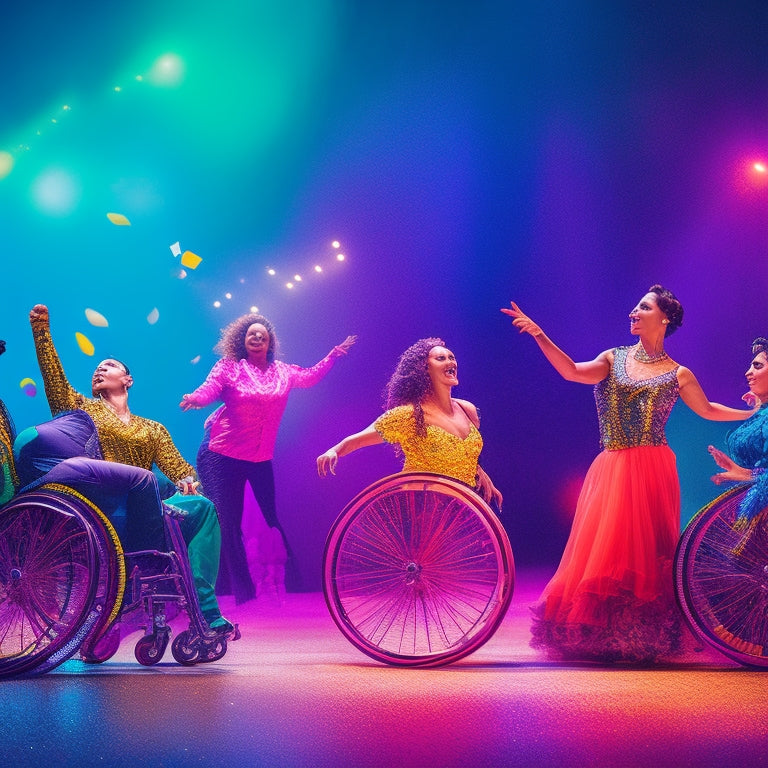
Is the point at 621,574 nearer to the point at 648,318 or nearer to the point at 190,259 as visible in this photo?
the point at 648,318

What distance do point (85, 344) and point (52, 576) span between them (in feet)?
9.44

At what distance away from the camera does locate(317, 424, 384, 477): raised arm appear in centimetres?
314

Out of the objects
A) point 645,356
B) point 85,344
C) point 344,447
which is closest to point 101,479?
point 344,447

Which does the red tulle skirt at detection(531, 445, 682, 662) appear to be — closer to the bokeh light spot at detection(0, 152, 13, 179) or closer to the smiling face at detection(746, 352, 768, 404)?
the smiling face at detection(746, 352, 768, 404)

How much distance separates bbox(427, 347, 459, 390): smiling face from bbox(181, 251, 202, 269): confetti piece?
2413 millimetres

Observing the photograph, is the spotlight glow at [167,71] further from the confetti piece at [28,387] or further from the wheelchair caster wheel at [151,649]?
the wheelchair caster wheel at [151,649]

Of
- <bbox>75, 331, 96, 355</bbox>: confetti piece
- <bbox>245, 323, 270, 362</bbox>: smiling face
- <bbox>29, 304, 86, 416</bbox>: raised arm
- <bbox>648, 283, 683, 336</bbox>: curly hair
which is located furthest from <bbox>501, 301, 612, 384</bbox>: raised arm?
<bbox>75, 331, 96, 355</bbox>: confetti piece

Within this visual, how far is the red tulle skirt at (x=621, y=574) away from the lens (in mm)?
2928

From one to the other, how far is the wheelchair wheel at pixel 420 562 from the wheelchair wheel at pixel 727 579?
0.69 m

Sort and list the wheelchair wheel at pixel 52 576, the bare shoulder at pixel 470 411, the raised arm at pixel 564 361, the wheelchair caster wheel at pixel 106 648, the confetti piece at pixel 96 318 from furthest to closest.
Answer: the confetti piece at pixel 96 318, the bare shoulder at pixel 470 411, the raised arm at pixel 564 361, the wheelchair caster wheel at pixel 106 648, the wheelchair wheel at pixel 52 576

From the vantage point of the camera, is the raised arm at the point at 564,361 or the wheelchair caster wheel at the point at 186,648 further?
the raised arm at the point at 564,361

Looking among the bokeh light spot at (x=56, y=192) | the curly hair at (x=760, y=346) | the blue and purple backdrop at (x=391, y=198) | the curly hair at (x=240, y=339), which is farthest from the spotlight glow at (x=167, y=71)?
the curly hair at (x=760, y=346)

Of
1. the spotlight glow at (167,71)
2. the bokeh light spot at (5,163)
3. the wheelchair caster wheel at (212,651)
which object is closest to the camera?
the wheelchair caster wheel at (212,651)

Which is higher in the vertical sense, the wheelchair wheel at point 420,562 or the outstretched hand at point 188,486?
the outstretched hand at point 188,486
